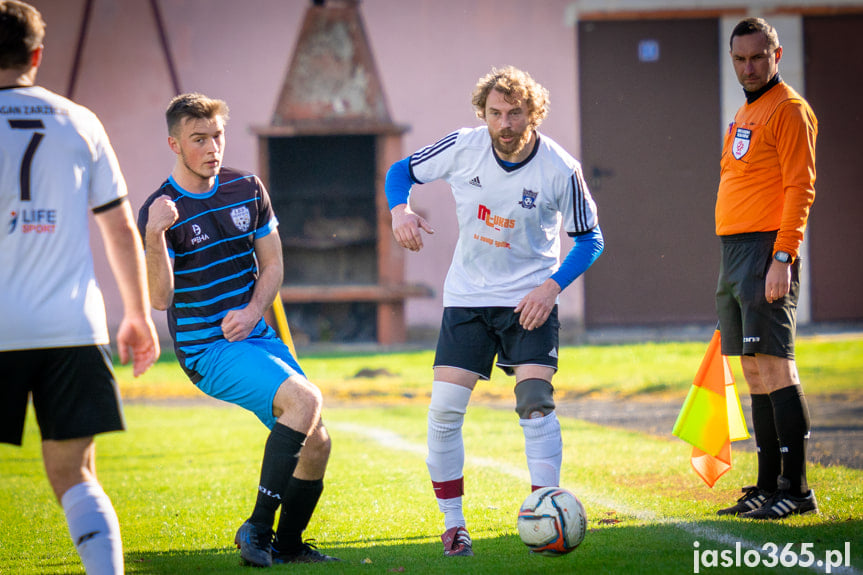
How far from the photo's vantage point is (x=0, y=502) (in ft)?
20.1

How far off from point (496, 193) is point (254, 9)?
1392 centimetres

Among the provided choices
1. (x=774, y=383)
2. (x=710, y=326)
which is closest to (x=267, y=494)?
(x=774, y=383)

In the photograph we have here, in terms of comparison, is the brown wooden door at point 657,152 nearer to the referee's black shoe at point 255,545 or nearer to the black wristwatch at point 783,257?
the black wristwatch at point 783,257

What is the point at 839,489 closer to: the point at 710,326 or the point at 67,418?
the point at 67,418

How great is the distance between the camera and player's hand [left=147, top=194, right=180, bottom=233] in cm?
413

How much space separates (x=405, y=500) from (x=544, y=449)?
5.34 ft

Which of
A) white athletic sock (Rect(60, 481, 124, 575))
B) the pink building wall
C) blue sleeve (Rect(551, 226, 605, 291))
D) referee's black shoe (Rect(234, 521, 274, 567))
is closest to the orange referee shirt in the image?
blue sleeve (Rect(551, 226, 605, 291))

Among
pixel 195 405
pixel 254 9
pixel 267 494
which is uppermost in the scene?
pixel 254 9

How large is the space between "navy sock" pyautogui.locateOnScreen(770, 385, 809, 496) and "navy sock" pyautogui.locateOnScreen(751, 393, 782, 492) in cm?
22

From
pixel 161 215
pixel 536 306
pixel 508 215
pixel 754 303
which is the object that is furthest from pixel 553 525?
pixel 161 215

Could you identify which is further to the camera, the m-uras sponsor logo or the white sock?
the m-uras sponsor logo

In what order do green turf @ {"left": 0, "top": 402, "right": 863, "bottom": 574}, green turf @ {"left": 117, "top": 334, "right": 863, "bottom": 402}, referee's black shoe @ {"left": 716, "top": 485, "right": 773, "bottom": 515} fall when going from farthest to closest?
green turf @ {"left": 117, "top": 334, "right": 863, "bottom": 402} → referee's black shoe @ {"left": 716, "top": 485, "right": 773, "bottom": 515} → green turf @ {"left": 0, "top": 402, "right": 863, "bottom": 574}

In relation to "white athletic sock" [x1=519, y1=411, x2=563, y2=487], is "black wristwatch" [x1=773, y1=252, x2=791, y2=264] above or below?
above

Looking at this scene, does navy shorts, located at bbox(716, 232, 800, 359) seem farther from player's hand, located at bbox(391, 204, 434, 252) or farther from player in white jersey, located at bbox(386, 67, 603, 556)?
player's hand, located at bbox(391, 204, 434, 252)
